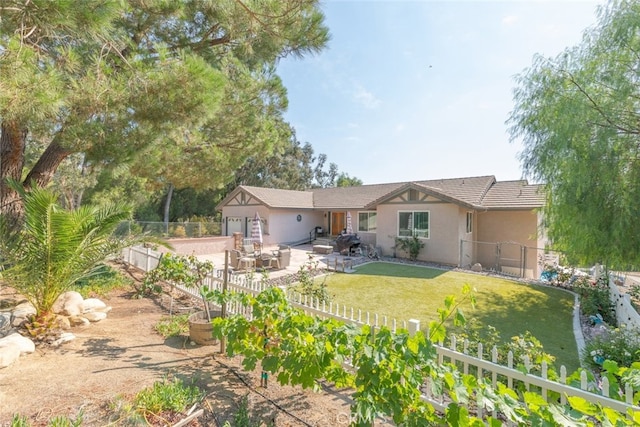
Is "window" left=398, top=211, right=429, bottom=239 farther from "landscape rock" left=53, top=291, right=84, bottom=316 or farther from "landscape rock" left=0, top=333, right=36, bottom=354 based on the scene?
"landscape rock" left=0, top=333, right=36, bottom=354

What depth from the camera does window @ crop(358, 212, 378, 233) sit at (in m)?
19.5

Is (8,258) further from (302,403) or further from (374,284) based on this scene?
(374,284)

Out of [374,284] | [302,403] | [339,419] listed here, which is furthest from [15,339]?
[374,284]

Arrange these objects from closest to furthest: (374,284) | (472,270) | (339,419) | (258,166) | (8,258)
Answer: (339,419) → (8,258) → (374,284) → (472,270) → (258,166)

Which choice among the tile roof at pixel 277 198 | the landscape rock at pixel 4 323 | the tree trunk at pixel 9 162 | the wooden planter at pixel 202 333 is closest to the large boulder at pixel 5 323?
the landscape rock at pixel 4 323

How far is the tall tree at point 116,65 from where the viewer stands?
350 centimetres

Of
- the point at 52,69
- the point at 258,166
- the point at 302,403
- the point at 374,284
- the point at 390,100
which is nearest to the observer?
A: the point at 302,403

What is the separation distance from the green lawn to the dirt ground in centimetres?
406

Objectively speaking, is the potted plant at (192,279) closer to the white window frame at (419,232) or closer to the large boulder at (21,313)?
the large boulder at (21,313)

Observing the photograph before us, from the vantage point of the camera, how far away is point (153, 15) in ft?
20.2

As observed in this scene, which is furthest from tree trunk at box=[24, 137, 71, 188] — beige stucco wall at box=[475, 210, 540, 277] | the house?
beige stucco wall at box=[475, 210, 540, 277]

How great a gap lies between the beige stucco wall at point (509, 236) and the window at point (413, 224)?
3.71 metres

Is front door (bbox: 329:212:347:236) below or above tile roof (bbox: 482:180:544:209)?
below

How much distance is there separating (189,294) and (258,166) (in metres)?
30.0
